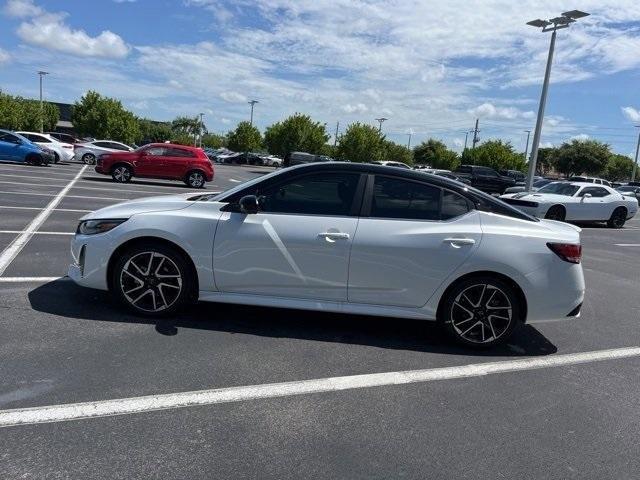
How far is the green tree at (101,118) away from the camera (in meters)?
55.2

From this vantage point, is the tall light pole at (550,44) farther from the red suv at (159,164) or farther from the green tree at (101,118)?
the green tree at (101,118)

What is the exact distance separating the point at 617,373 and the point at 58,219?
9.58 meters

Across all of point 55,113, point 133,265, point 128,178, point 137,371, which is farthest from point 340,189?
point 55,113

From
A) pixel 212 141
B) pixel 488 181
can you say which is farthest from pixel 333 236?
pixel 212 141

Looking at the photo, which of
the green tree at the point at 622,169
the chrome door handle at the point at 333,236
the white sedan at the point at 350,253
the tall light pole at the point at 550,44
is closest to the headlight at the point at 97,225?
the white sedan at the point at 350,253

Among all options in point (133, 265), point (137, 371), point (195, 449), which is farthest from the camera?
point (133, 265)

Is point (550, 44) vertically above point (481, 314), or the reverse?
point (550, 44)

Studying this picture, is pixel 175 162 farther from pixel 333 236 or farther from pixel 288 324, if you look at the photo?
pixel 333 236

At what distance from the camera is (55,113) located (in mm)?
81250

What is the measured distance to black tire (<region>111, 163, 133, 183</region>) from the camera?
67.6 feet

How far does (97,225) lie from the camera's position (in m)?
4.86

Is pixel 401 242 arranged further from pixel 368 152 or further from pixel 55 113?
pixel 55 113

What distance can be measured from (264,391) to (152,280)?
5.67 ft

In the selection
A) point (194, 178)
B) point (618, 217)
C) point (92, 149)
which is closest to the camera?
point (618, 217)
